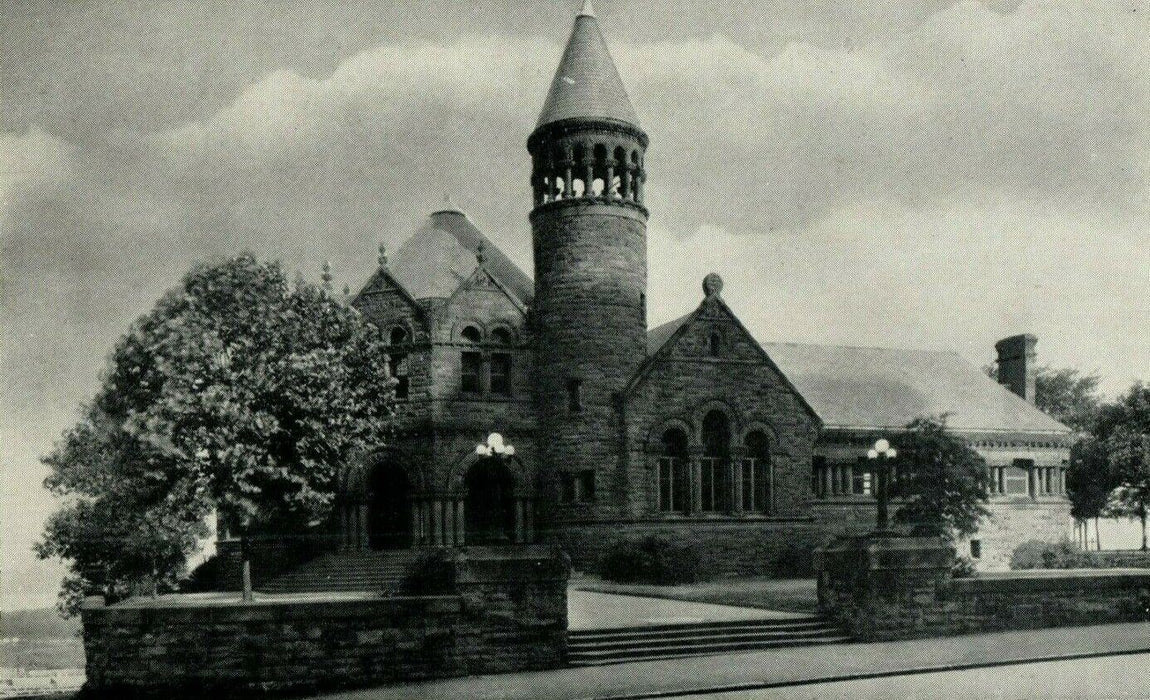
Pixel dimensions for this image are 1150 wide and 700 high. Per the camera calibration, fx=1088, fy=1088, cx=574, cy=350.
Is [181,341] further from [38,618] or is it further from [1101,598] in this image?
[38,618]

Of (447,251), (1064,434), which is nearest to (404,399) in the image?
(447,251)

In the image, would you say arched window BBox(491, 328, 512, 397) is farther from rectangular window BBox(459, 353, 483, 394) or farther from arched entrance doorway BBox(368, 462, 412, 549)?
arched entrance doorway BBox(368, 462, 412, 549)

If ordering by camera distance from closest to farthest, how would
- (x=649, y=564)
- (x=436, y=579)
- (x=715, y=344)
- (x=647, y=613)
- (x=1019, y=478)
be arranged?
(x=436, y=579) → (x=647, y=613) → (x=649, y=564) → (x=715, y=344) → (x=1019, y=478)

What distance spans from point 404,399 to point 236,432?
8655 millimetres

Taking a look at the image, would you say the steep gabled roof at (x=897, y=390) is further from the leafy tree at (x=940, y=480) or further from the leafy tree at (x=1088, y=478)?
the leafy tree at (x=1088, y=478)

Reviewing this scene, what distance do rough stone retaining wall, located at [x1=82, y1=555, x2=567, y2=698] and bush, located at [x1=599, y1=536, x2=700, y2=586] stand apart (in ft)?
49.8

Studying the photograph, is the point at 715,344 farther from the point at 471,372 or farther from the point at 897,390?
the point at 897,390

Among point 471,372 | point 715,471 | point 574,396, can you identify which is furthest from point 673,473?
point 471,372

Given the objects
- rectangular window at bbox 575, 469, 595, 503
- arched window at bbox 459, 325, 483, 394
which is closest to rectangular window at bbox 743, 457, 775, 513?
rectangular window at bbox 575, 469, 595, 503

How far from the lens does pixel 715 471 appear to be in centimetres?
3653

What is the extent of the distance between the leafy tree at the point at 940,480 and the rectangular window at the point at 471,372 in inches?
547

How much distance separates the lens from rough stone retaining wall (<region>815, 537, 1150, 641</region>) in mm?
20859

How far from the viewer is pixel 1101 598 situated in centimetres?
2252

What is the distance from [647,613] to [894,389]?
84.7 feet
